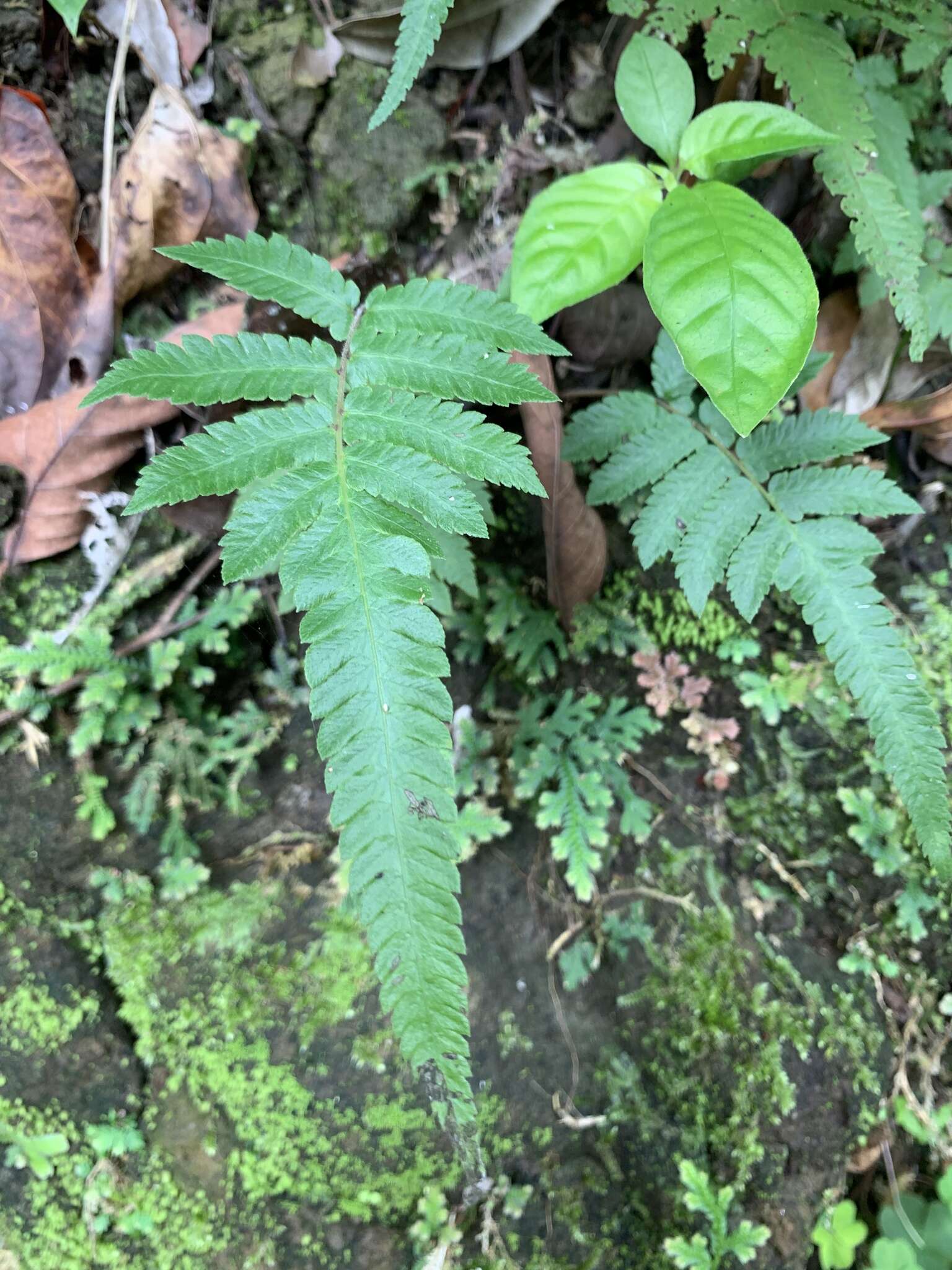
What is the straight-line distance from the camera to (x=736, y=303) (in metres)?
1.52

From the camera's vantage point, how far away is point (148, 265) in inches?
89.3

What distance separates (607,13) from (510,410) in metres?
1.41

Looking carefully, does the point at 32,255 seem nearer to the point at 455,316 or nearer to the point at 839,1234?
the point at 455,316

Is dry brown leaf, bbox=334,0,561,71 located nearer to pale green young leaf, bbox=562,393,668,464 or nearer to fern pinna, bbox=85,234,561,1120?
fern pinna, bbox=85,234,561,1120

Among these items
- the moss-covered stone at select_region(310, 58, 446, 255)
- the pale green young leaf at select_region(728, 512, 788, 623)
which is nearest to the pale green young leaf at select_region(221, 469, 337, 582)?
the pale green young leaf at select_region(728, 512, 788, 623)

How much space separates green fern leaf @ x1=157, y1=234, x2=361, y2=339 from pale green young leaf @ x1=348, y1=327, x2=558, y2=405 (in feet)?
0.47

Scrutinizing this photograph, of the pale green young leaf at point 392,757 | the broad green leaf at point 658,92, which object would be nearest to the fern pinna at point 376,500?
the pale green young leaf at point 392,757

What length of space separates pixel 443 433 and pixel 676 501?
0.78 metres

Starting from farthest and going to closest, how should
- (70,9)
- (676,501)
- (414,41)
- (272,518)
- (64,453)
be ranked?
(64,453)
(676,501)
(70,9)
(414,41)
(272,518)

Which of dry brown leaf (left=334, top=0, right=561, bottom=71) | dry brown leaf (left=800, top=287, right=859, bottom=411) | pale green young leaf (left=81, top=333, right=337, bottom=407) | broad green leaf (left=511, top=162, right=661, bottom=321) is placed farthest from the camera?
dry brown leaf (left=800, top=287, right=859, bottom=411)

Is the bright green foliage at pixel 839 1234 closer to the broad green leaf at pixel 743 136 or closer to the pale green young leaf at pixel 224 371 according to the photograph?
the pale green young leaf at pixel 224 371

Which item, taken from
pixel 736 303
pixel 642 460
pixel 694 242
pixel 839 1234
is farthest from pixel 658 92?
pixel 839 1234

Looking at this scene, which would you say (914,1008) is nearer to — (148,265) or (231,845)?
(231,845)

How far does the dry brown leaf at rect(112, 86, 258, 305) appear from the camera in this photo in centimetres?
222
